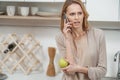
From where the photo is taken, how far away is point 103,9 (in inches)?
67.4

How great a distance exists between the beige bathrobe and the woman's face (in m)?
0.10

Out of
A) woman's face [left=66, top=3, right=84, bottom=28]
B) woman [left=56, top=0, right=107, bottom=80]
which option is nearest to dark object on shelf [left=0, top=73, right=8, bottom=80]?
woman [left=56, top=0, right=107, bottom=80]

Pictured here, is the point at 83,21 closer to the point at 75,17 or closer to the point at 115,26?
the point at 75,17

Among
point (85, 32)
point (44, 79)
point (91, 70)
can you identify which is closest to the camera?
point (91, 70)

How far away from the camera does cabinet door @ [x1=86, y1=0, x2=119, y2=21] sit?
169 cm

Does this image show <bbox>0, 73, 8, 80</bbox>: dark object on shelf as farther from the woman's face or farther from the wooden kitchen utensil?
the woman's face

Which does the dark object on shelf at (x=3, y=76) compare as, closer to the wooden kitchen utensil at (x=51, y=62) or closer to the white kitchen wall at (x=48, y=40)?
the white kitchen wall at (x=48, y=40)

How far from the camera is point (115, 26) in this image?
2.02 meters

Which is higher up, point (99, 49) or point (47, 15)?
point (47, 15)

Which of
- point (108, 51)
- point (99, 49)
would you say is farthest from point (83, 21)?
point (108, 51)

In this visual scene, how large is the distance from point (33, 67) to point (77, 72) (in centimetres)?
69

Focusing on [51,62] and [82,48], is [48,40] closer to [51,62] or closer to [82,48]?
[51,62]

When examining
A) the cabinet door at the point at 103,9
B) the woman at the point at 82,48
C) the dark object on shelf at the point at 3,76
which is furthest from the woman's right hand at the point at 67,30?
the dark object on shelf at the point at 3,76

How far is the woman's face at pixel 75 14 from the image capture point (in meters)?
1.51
